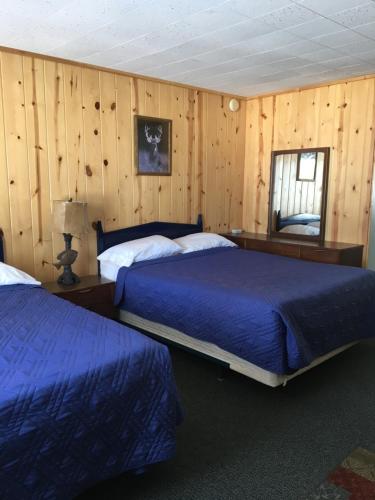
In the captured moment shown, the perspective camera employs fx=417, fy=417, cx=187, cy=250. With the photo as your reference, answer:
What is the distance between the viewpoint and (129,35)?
2.75 metres

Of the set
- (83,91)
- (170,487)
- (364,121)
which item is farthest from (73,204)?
(364,121)

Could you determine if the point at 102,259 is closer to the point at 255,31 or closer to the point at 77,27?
the point at 77,27

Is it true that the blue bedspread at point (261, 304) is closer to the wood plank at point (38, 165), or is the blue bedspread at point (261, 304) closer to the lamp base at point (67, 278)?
the lamp base at point (67, 278)

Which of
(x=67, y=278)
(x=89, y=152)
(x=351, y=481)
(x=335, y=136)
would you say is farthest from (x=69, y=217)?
(x=335, y=136)

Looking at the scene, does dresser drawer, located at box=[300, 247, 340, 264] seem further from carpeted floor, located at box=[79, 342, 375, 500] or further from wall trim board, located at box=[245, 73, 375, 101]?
wall trim board, located at box=[245, 73, 375, 101]

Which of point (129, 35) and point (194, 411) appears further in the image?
point (129, 35)

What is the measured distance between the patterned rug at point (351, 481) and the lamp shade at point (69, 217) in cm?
232

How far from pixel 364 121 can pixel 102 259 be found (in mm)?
2717

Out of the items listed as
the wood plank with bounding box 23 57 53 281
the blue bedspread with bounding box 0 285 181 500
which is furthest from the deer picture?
the blue bedspread with bounding box 0 285 181 500

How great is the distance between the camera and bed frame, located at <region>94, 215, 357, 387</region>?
247 centimetres

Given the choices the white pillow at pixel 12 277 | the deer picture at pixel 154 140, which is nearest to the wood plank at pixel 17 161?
the white pillow at pixel 12 277

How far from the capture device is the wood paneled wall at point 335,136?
3906 mm

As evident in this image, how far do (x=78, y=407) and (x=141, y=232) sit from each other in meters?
2.60

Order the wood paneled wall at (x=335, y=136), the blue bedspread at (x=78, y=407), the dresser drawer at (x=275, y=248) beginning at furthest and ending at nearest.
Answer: the dresser drawer at (x=275, y=248), the wood paneled wall at (x=335, y=136), the blue bedspread at (x=78, y=407)
